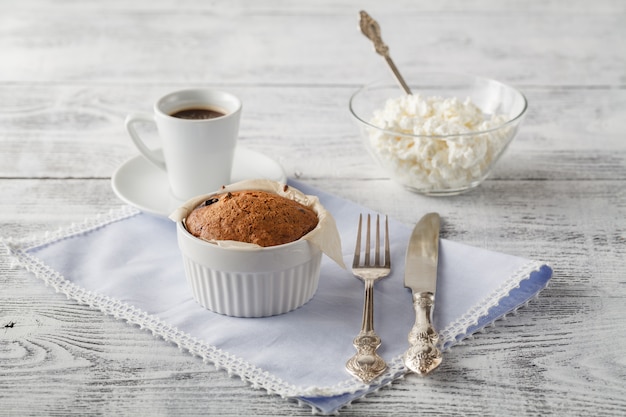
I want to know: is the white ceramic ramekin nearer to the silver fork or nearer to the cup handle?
the silver fork

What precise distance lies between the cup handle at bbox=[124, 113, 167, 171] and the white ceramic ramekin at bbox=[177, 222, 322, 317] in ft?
1.49

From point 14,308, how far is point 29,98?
111 cm

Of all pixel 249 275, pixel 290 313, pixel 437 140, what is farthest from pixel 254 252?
pixel 437 140

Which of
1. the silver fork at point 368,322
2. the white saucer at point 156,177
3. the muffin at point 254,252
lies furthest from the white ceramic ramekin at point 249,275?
the white saucer at point 156,177

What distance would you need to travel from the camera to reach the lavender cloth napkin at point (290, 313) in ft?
3.74

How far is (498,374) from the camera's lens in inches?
44.9

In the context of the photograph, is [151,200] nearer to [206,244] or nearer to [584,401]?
[206,244]

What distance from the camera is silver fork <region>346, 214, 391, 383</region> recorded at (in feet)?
3.67

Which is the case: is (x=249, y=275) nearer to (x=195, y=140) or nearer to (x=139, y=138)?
(x=195, y=140)

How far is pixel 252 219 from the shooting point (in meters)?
1.26

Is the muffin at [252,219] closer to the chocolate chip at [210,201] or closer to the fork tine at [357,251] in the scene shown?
the chocolate chip at [210,201]

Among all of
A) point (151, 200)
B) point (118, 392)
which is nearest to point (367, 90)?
point (151, 200)

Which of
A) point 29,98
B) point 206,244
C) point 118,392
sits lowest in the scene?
point 29,98

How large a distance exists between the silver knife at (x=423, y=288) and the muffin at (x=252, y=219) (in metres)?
0.21
